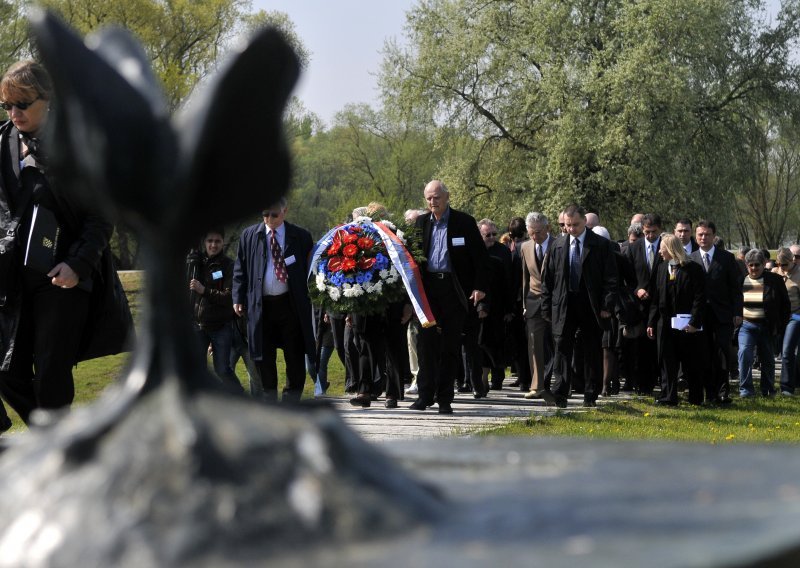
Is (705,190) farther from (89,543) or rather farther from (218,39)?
(89,543)

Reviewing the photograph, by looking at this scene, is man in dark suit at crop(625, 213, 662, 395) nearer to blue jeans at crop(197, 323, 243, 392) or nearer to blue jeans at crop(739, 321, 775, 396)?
blue jeans at crop(739, 321, 775, 396)

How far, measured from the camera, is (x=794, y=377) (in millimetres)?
15633

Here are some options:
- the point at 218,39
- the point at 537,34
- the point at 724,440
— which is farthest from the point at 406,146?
the point at 724,440

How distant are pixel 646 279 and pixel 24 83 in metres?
10.0

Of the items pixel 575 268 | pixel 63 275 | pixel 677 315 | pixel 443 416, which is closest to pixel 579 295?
pixel 575 268

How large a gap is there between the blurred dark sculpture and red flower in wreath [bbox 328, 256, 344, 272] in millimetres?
8904

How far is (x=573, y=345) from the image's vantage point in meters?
12.6

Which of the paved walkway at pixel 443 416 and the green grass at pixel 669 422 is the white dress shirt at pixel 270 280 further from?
the green grass at pixel 669 422

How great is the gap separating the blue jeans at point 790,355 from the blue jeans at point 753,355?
177mm

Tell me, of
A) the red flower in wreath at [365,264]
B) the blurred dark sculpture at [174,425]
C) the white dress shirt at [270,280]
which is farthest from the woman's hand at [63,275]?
the red flower in wreath at [365,264]

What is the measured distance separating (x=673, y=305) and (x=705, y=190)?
24.4 meters

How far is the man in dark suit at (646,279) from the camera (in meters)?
14.1

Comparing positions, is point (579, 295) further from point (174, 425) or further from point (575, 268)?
point (174, 425)

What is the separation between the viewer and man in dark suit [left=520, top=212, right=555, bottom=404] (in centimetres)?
1359
